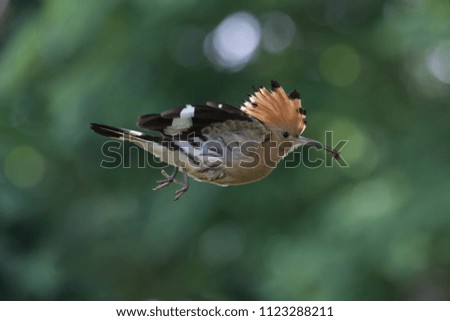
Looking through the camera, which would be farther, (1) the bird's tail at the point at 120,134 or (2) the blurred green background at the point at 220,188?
(2) the blurred green background at the point at 220,188

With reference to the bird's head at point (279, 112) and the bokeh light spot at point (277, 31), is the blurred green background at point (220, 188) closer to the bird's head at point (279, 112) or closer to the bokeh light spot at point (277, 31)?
the bokeh light spot at point (277, 31)

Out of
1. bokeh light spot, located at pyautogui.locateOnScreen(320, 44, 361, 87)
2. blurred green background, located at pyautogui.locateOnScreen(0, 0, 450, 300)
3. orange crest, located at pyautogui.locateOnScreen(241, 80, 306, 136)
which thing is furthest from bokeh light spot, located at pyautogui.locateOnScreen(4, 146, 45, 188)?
orange crest, located at pyautogui.locateOnScreen(241, 80, 306, 136)

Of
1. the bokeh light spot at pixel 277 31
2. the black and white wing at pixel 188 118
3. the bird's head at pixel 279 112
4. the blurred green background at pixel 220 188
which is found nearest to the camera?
the black and white wing at pixel 188 118

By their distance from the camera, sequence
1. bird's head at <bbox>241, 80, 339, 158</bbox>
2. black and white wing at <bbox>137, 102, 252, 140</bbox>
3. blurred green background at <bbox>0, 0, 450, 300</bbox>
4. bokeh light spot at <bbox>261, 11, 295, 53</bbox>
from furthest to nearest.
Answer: bokeh light spot at <bbox>261, 11, 295, 53</bbox> < blurred green background at <bbox>0, 0, 450, 300</bbox> < bird's head at <bbox>241, 80, 339, 158</bbox> < black and white wing at <bbox>137, 102, 252, 140</bbox>

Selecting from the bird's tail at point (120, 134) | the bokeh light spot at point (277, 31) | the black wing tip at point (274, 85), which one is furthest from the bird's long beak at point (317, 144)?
the bokeh light spot at point (277, 31)

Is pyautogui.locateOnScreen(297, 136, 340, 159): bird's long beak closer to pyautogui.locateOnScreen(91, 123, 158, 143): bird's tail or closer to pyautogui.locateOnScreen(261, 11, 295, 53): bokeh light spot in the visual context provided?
pyautogui.locateOnScreen(91, 123, 158, 143): bird's tail

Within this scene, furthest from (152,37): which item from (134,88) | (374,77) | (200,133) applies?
(200,133)
